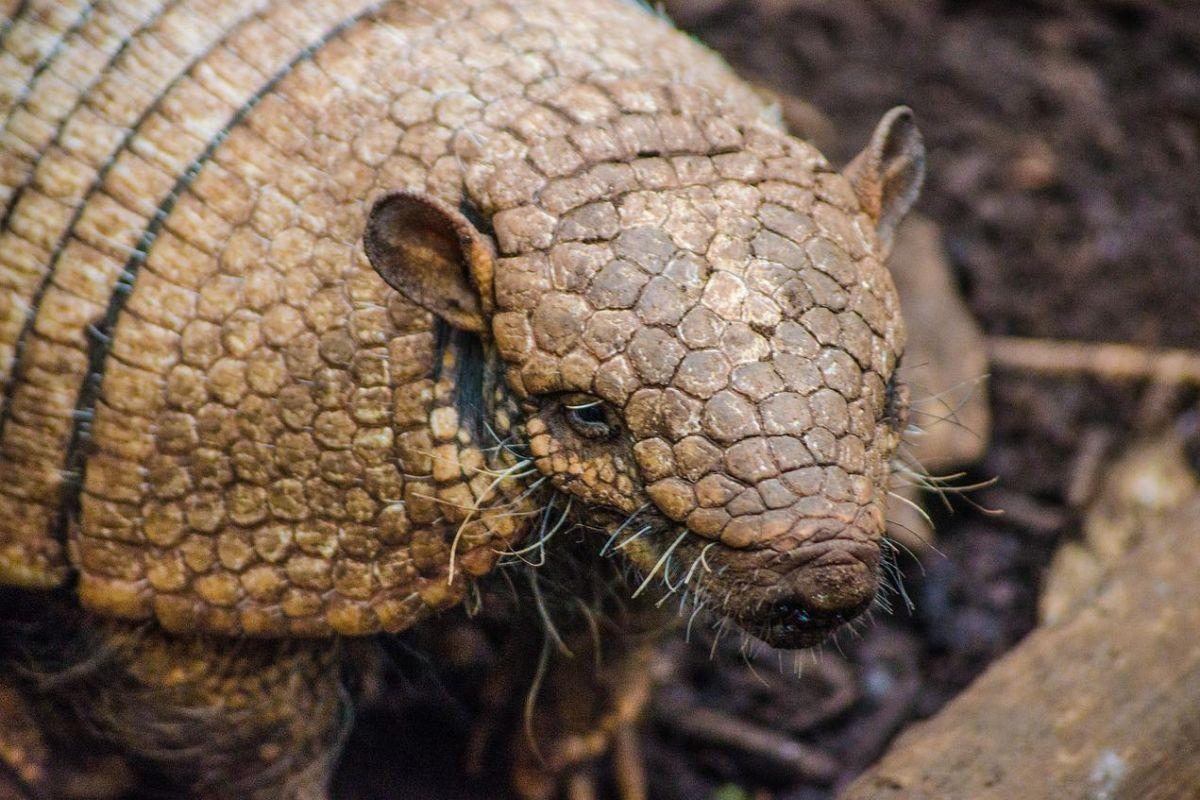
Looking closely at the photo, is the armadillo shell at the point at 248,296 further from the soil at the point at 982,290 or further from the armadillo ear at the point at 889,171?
the soil at the point at 982,290

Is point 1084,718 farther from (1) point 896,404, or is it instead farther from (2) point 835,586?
(2) point 835,586

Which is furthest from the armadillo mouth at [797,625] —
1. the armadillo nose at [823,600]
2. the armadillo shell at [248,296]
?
the armadillo shell at [248,296]

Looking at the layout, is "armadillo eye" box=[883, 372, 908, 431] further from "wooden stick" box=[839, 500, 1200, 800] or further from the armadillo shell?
"wooden stick" box=[839, 500, 1200, 800]

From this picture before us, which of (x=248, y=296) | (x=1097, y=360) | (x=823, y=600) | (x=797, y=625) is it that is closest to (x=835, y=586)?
(x=823, y=600)

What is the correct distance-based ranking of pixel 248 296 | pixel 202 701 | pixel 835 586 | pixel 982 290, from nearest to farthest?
pixel 835 586
pixel 248 296
pixel 202 701
pixel 982 290

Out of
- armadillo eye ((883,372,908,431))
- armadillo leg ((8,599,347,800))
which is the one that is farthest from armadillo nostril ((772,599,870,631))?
armadillo leg ((8,599,347,800))
